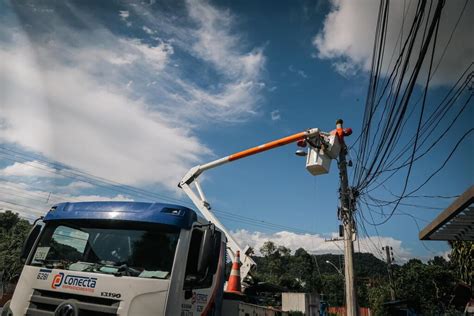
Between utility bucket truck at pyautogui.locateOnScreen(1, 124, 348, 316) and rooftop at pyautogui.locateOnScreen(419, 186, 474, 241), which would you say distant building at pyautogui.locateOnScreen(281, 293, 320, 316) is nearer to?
rooftop at pyautogui.locateOnScreen(419, 186, 474, 241)

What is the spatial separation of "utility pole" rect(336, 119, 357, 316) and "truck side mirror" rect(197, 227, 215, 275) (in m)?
6.36

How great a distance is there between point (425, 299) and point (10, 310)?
156 feet

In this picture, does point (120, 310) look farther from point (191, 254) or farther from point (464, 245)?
point (464, 245)

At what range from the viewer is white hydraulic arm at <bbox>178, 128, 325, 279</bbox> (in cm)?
1044

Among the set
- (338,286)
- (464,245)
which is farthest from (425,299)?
(464,245)

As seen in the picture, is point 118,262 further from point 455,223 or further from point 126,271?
point 455,223

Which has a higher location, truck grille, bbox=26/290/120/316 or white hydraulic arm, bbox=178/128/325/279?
white hydraulic arm, bbox=178/128/325/279

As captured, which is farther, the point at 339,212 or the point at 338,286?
the point at 338,286

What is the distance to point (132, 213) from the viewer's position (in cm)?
413

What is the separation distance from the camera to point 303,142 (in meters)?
10.4

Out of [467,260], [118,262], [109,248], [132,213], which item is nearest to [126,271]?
[118,262]

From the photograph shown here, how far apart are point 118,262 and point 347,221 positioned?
7.50 meters

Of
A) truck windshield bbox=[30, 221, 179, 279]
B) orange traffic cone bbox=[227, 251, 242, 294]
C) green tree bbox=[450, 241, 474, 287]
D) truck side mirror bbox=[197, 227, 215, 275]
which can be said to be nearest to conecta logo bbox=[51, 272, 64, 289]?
truck windshield bbox=[30, 221, 179, 279]

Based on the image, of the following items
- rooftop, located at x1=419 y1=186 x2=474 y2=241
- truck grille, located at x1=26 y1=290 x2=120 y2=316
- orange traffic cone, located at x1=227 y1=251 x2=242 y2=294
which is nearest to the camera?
truck grille, located at x1=26 y1=290 x2=120 y2=316
